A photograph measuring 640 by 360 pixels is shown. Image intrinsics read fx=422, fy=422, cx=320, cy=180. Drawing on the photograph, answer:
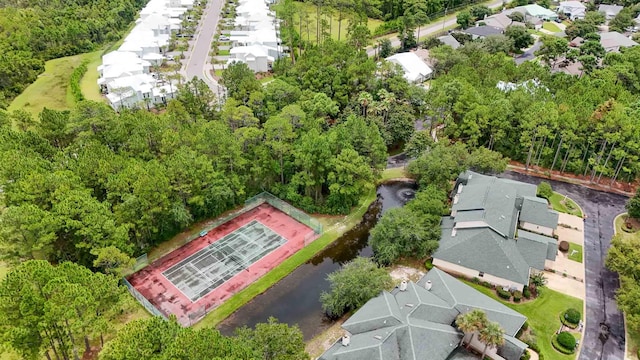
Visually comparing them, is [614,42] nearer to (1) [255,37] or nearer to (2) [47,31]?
(1) [255,37]

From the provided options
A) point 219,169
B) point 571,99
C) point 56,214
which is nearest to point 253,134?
point 219,169

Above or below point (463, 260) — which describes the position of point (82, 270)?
above

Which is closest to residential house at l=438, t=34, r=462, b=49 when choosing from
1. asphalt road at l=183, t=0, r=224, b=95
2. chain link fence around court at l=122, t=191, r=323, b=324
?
asphalt road at l=183, t=0, r=224, b=95

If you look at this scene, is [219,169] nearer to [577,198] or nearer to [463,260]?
[463,260]

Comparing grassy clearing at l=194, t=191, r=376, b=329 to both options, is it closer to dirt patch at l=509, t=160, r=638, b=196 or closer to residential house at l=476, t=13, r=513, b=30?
dirt patch at l=509, t=160, r=638, b=196

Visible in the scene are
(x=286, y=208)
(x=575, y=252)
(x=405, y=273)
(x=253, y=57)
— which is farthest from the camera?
(x=253, y=57)

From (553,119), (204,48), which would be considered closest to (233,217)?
(553,119)

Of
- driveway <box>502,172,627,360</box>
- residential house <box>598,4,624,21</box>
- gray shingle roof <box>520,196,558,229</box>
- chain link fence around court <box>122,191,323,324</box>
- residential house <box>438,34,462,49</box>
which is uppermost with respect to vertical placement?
residential house <box>598,4,624,21</box>
